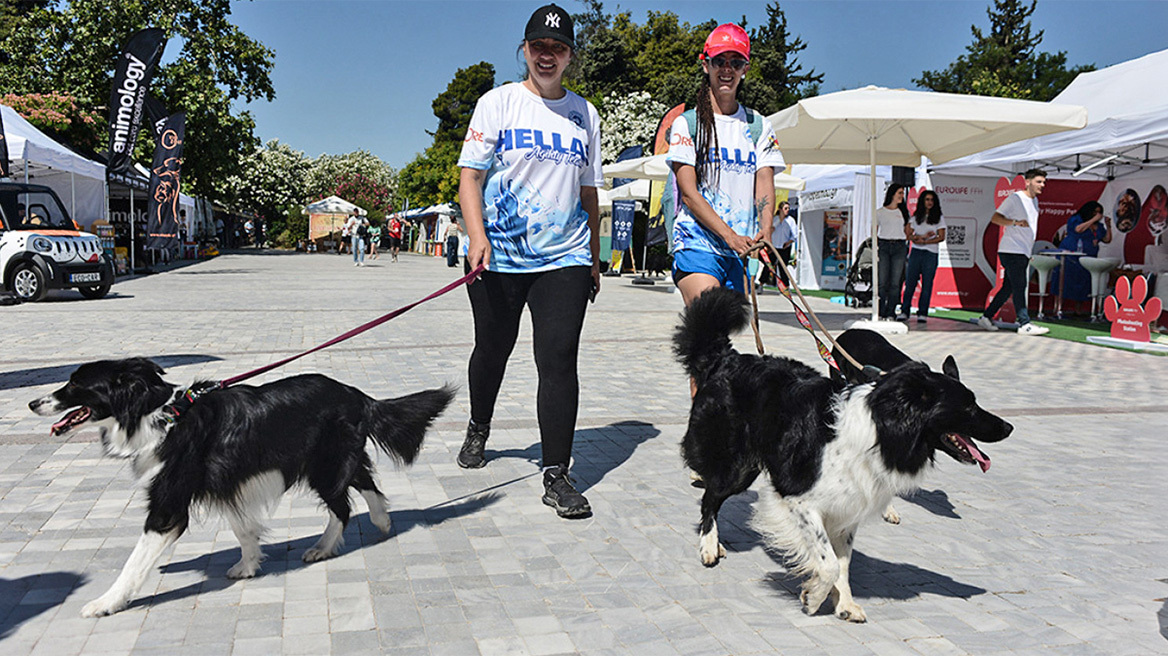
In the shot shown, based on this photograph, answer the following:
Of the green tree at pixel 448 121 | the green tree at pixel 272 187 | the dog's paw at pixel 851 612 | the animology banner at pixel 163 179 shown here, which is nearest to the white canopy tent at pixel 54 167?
the animology banner at pixel 163 179

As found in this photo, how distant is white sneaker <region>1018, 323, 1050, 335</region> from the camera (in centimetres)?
1155

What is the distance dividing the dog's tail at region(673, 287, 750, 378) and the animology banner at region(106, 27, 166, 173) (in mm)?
20459

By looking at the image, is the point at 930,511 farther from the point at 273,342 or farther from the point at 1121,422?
the point at 273,342

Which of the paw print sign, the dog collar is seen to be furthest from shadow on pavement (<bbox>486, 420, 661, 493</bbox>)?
the paw print sign

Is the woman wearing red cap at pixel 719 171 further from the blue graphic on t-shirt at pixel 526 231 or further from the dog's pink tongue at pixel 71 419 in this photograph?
the dog's pink tongue at pixel 71 419

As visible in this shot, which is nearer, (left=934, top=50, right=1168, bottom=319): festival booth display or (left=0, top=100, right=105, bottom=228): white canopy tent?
(left=934, top=50, right=1168, bottom=319): festival booth display

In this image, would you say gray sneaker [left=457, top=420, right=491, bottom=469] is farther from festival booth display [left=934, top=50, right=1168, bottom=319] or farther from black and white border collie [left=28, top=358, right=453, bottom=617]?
festival booth display [left=934, top=50, right=1168, bottom=319]

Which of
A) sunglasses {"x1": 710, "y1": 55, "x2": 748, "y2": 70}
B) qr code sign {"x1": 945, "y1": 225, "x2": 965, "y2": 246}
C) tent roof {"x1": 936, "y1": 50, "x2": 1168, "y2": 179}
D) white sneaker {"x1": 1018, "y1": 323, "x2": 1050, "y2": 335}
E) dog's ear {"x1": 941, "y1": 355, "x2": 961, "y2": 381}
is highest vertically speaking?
tent roof {"x1": 936, "y1": 50, "x2": 1168, "y2": 179}

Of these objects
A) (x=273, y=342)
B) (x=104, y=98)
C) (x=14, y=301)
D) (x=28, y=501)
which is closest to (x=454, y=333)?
(x=273, y=342)

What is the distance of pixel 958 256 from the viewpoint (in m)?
14.7

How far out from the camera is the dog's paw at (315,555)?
3.27 metres

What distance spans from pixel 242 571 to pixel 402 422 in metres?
0.77

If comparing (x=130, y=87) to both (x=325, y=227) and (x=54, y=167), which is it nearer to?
(x=54, y=167)

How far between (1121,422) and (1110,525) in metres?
2.68
